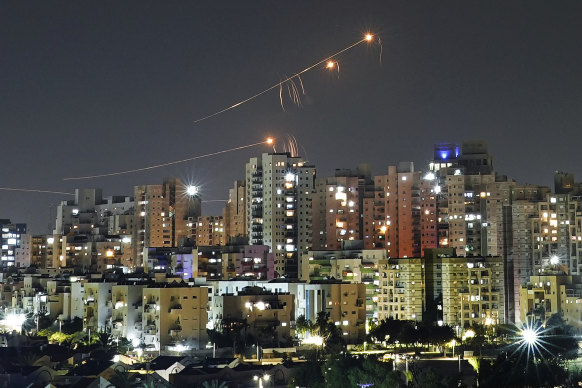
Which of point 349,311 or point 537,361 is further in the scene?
point 349,311

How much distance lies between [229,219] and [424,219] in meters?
12.1

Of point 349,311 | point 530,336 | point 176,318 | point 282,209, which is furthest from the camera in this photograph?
point 282,209

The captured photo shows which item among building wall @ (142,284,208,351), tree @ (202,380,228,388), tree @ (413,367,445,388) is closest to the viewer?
tree @ (413,367,445,388)

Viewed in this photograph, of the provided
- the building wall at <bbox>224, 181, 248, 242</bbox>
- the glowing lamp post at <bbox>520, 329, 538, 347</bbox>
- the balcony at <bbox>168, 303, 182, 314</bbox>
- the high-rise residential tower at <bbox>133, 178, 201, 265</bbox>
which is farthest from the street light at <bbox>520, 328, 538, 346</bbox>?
the high-rise residential tower at <bbox>133, 178, 201, 265</bbox>

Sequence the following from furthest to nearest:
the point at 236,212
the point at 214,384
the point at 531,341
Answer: the point at 236,212 < the point at 531,341 < the point at 214,384

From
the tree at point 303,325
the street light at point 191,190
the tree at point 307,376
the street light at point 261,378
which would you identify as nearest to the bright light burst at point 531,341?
the tree at point 307,376

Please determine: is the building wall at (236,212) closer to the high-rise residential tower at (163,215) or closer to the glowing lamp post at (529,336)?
the high-rise residential tower at (163,215)

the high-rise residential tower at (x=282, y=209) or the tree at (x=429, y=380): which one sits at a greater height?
the high-rise residential tower at (x=282, y=209)

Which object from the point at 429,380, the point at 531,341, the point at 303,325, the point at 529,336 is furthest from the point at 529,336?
the point at 429,380

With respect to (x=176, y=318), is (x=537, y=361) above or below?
below

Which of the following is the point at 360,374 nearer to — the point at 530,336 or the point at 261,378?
the point at 261,378

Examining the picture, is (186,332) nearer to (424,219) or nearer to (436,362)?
(436,362)

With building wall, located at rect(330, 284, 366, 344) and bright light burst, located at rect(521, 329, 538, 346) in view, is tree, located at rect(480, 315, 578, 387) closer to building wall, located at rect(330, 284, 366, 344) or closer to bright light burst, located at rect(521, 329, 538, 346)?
bright light burst, located at rect(521, 329, 538, 346)

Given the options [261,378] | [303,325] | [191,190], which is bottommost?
[261,378]
